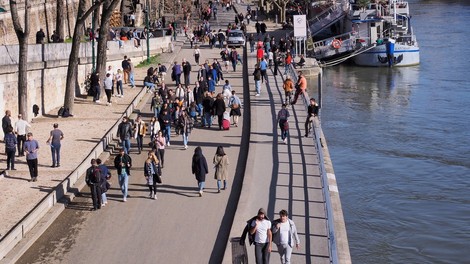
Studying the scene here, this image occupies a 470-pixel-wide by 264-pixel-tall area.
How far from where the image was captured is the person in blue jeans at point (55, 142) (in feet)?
77.2

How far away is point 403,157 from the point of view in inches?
1273

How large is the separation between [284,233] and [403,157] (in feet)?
59.5

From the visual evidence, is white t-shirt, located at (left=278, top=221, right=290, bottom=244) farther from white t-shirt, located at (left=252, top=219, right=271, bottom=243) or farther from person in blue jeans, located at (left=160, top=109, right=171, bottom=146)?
person in blue jeans, located at (left=160, top=109, right=171, bottom=146)

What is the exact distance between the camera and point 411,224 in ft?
81.3

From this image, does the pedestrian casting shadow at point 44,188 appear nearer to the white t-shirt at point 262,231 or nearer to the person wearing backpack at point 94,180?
the person wearing backpack at point 94,180

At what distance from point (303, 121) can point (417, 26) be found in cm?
5755

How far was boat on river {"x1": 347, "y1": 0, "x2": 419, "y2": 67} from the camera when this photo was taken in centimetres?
5916

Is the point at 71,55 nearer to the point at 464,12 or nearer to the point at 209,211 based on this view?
the point at 209,211

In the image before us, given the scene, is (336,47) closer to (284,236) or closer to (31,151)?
(31,151)

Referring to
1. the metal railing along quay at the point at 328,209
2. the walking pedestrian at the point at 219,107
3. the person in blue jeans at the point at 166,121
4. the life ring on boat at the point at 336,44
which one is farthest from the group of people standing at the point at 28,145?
the life ring on boat at the point at 336,44

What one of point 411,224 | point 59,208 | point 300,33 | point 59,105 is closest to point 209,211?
point 59,208

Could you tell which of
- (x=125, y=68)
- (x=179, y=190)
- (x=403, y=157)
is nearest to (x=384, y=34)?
(x=125, y=68)

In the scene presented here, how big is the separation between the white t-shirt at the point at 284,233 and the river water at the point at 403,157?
6883 mm

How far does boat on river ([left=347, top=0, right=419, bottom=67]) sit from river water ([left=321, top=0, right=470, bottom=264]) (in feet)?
3.31
